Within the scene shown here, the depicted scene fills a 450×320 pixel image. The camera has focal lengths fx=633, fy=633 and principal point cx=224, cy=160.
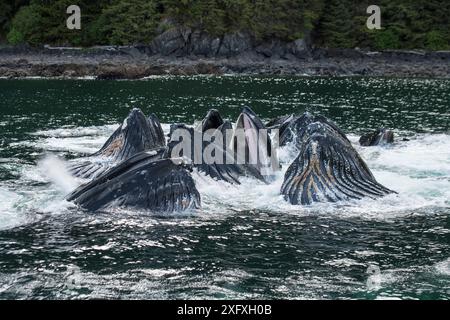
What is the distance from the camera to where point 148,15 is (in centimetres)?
11744

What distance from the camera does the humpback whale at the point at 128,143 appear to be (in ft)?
85.6

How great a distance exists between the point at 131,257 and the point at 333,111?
3866cm

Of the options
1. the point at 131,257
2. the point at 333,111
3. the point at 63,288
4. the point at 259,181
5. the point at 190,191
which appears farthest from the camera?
the point at 333,111

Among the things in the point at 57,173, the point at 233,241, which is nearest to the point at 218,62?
the point at 57,173

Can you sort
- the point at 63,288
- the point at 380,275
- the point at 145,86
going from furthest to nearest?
the point at 145,86 < the point at 380,275 < the point at 63,288

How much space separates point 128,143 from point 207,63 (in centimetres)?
7767

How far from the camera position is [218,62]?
105625 mm

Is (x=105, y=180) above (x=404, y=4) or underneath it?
underneath

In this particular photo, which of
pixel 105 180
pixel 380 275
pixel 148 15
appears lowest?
pixel 380 275

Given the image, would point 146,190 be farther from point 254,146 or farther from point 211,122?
point 211,122

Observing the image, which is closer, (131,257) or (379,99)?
(131,257)

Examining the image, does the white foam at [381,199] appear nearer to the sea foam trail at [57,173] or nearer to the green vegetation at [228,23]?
the sea foam trail at [57,173]

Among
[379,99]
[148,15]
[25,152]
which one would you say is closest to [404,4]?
[148,15]
